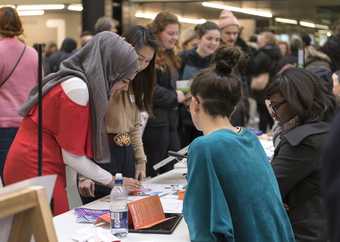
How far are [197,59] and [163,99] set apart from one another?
77cm

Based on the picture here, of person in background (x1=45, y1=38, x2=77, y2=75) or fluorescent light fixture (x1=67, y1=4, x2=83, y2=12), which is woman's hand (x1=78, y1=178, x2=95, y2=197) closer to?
person in background (x1=45, y1=38, x2=77, y2=75)

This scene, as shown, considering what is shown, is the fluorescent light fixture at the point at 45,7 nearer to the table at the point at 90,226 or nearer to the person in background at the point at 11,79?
the person in background at the point at 11,79

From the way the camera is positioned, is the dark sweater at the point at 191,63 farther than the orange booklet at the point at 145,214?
Yes

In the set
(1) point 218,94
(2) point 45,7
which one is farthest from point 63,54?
(1) point 218,94

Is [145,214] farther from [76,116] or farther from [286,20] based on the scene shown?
[286,20]

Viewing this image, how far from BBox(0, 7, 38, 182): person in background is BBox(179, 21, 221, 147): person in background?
138 cm

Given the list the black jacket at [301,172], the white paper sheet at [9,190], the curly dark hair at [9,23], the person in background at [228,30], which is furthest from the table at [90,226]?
the person in background at [228,30]

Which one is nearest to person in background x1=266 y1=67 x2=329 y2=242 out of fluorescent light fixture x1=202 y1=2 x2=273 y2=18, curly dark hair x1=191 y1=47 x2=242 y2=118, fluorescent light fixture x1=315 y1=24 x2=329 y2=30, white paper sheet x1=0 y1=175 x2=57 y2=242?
curly dark hair x1=191 y1=47 x2=242 y2=118

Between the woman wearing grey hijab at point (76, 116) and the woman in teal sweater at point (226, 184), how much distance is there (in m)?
0.60

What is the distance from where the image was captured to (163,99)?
14.5 ft

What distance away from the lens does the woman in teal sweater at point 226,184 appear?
1.92 metres

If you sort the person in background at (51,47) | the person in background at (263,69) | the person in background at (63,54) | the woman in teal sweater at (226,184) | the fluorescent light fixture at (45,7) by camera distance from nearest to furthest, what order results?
1. the woman in teal sweater at (226,184)
2. the person in background at (63,54)
3. the person in background at (263,69)
4. the fluorescent light fixture at (45,7)
5. the person in background at (51,47)

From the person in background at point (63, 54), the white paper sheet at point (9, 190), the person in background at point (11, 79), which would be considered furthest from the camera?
the person in background at point (63, 54)

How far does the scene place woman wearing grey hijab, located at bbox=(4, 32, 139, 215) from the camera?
2.45 metres
